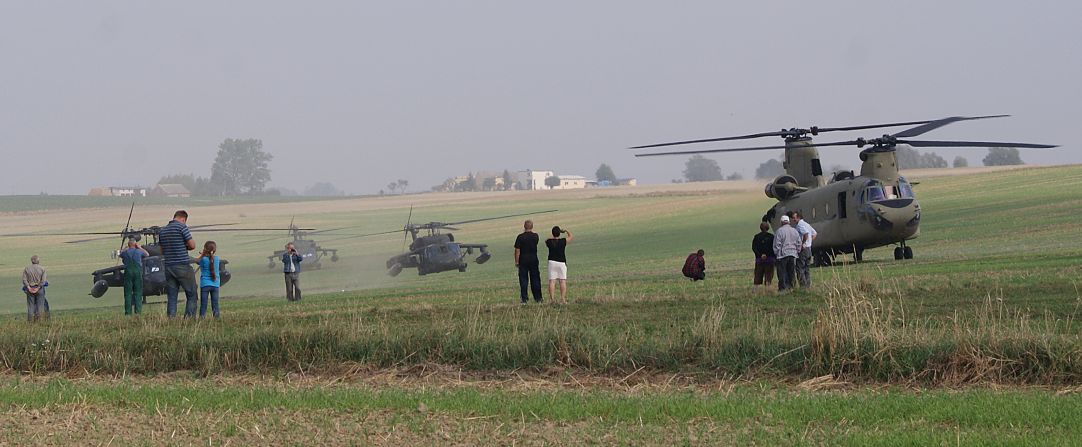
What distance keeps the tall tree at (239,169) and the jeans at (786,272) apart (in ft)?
413

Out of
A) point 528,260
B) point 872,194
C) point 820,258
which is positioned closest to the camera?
point 528,260

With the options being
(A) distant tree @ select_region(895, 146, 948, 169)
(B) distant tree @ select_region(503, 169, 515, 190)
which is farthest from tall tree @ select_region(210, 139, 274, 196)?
(A) distant tree @ select_region(895, 146, 948, 169)

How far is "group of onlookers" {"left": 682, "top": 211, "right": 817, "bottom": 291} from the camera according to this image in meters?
20.9

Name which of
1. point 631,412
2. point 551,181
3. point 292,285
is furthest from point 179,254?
point 551,181

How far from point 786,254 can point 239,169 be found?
421ft

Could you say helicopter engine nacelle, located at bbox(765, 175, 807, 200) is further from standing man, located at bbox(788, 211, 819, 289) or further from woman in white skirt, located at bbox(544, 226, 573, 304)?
woman in white skirt, located at bbox(544, 226, 573, 304)

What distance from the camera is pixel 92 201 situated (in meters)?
125

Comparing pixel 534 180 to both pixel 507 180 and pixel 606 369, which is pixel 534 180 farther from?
pixel 606 369

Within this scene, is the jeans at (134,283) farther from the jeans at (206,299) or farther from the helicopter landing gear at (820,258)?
the helicopter landing gear at (820,258)

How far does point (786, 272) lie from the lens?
21.0 meters

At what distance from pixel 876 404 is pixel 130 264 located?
16460 mm

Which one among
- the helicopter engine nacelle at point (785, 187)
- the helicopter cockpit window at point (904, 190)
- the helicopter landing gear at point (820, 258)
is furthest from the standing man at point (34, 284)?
the helicopter cockpit window at point (904, 190)

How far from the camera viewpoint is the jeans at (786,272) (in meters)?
20.8

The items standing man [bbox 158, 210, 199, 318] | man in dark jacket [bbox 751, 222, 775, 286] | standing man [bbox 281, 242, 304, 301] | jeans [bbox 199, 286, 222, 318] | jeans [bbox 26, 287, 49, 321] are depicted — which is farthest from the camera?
standing man [bbox 281, 242, 304, 301]
